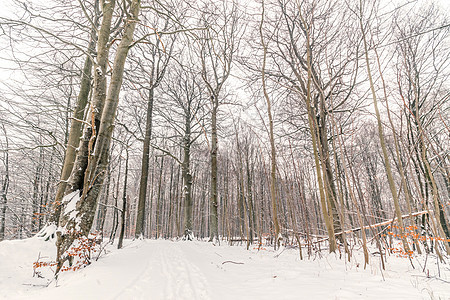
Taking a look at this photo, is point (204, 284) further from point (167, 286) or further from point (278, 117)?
point (278, 117)

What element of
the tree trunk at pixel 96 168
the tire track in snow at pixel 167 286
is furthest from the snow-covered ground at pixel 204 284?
the tree trunk at pixel 96 168

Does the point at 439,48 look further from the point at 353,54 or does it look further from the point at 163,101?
the point at 163,101

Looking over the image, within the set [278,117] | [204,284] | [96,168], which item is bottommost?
[204,284]

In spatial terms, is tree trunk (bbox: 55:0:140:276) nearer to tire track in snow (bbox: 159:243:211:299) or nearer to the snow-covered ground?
the snow-covered ground

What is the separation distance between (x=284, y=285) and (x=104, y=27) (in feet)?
20.1

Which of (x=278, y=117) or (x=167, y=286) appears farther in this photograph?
(x=278, y=117)

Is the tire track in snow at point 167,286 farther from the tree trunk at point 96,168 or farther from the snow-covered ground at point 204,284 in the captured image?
the tree trunk at point 96,168

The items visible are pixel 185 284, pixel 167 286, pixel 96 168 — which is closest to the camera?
pixel 167 286

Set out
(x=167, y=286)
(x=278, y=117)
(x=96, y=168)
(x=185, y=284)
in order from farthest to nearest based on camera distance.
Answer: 1. (x=278, y=117)
2. (x=96, y=168)
3. (x=185, y=284)
4. (x=167, y=286)

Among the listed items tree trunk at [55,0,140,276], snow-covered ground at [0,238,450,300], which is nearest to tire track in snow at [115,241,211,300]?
snow-covered ground at [0,238,450,300]

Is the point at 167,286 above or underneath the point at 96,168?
underneath

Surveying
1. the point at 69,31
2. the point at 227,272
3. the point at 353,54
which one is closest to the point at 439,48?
the point at 353,54

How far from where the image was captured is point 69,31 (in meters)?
5.54

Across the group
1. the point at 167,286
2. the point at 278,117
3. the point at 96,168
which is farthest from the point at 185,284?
the point at 278,117
